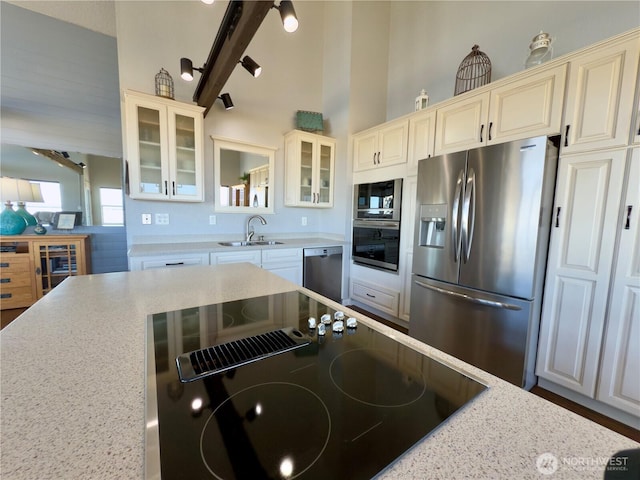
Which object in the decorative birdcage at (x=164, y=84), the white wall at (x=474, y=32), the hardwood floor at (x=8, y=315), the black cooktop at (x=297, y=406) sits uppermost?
the white wall at (x=474, y=32)

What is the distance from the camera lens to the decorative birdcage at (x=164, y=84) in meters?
2.39

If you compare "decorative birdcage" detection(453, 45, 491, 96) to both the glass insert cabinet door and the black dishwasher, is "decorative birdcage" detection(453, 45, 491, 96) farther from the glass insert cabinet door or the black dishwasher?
the glass insert cabinet door

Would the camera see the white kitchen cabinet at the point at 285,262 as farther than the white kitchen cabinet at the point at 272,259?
Yes

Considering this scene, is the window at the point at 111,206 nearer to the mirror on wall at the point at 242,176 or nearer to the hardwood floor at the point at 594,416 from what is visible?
the mirror on wall at the point at 242,176

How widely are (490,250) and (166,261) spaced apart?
8.21ft

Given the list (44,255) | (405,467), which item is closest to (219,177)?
(44,255)

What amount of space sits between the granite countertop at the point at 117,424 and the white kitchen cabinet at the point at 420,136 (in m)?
2.08

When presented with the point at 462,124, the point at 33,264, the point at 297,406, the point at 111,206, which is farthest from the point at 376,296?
the point at 33,264

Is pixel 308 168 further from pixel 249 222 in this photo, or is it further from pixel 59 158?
pixel 59 158

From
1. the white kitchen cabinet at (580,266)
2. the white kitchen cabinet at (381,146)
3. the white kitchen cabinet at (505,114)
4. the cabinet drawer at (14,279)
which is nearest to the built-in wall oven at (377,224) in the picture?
the white kitchen cabinet at (381,146)

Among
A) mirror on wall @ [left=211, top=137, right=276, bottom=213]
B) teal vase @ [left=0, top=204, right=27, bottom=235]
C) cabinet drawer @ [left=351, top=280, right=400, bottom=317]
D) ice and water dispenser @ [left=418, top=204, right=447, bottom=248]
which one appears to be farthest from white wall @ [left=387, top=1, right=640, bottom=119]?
teal vase @ [left=0, top=204, right=27, bottom=235]

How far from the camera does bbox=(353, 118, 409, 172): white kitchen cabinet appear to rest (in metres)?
2.60

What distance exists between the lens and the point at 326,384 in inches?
23.4

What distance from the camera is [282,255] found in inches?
109
